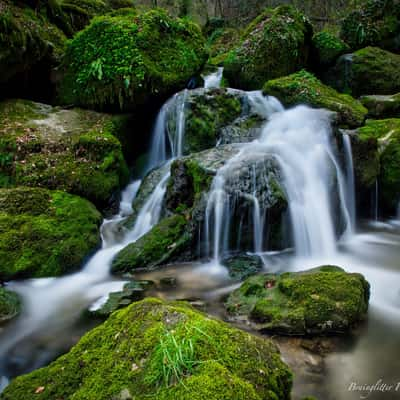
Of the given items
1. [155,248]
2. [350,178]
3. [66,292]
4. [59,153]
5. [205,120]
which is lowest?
[66,292]

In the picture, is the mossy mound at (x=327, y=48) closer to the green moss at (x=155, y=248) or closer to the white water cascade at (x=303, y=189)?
the white water cascade at (x=303, y=189)

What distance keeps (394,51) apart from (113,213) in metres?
12.1

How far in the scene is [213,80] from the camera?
11.9m

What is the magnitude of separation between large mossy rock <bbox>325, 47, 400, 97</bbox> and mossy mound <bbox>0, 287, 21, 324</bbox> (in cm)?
1115

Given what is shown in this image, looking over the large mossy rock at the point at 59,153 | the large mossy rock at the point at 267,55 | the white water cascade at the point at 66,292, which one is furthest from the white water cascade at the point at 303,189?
the large mossy rock at the point at 267,55

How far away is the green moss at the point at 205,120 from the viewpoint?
8531 mm

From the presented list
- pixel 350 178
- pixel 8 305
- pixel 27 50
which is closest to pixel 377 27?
pixel 350 178

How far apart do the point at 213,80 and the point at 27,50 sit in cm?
603

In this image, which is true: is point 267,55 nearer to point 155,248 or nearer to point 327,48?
point 327,48

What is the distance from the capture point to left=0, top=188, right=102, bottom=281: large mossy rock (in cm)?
492

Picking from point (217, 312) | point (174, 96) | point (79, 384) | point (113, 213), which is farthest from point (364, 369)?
point (174, 96)

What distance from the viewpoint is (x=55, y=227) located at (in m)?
5.45

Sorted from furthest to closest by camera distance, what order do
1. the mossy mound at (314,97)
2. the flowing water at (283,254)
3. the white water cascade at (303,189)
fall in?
1. the mossy mound at (314,97)
2. the white water cascade at (303,189)
3. the flowing water at (283,254)

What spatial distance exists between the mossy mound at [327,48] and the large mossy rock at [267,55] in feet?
2.69
